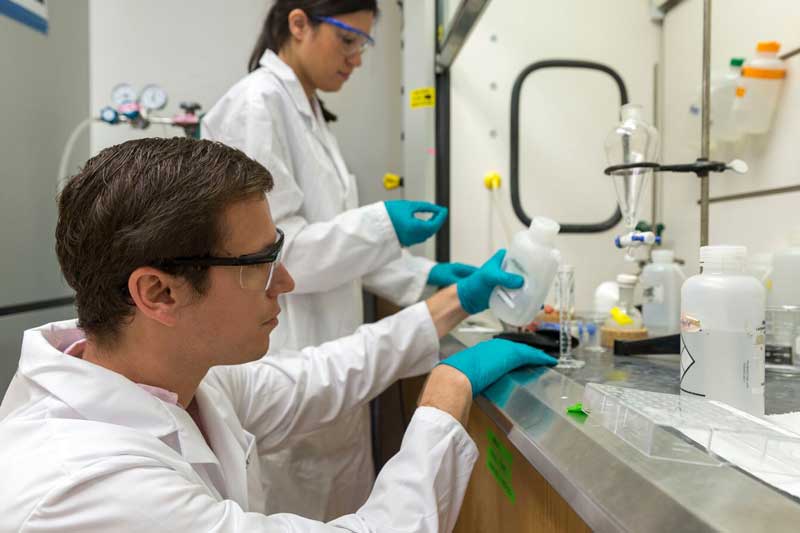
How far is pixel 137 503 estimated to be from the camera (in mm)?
505

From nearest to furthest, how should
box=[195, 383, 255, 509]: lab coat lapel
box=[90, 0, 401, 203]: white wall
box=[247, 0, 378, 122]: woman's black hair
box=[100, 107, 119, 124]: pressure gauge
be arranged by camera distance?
box=[195, 383, 255, 509]: lab coat lapel
box=[247, 0, 378, 122]: woman's black hair
box=[100, 107, 119, 124]: pressure gauge
box=[90, 0, 401, 203]: white wall

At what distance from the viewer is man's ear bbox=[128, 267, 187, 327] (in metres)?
0.63

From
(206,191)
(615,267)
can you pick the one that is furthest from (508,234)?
(206,191)

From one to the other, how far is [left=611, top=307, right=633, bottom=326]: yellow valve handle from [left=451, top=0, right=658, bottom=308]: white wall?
0.72 m

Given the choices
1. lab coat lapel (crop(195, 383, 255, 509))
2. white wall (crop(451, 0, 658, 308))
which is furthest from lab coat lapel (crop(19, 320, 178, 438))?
white wall (crop(451, 0, 658, 308))

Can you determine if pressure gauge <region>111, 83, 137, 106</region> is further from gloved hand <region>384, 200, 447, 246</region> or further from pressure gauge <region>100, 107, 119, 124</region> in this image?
gloved hand <region>384, 200, 447, 246</region>

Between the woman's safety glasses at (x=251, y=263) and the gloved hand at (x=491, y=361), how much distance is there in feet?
1.05

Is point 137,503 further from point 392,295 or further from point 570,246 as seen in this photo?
point 570,246

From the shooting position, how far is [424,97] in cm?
174

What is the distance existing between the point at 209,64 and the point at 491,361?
190 centimetres

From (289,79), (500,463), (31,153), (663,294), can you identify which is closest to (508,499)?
(500,463)

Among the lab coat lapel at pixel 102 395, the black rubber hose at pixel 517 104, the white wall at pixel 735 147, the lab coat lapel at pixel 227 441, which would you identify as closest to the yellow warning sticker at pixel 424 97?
the black rubber hose at pixel 517 104

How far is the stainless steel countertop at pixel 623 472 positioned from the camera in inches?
15.5

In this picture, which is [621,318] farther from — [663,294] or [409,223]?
[409,223]
